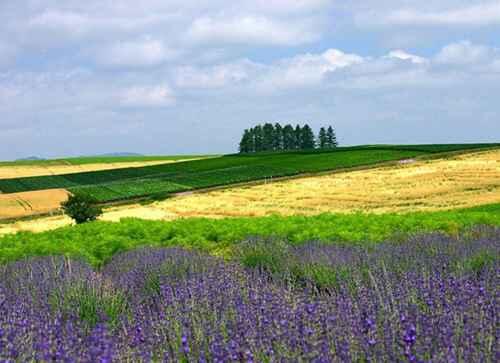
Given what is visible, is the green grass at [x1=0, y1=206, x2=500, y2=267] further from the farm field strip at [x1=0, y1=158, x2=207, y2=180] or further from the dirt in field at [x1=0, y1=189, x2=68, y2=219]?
the farm field strip at [x1=0, y1=158, x2=207, y2=180]

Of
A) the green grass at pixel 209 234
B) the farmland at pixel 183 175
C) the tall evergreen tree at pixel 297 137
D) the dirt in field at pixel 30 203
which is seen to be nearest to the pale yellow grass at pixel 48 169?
the farmland at pixel 183 175

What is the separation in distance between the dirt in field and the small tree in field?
576 cm

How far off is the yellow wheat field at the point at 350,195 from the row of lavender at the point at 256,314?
18.7 m

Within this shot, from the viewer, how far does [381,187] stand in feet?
106

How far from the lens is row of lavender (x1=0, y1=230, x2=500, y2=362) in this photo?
130 inches

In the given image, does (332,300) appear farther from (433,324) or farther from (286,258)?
(286,258)

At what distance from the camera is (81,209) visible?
26.2 metres

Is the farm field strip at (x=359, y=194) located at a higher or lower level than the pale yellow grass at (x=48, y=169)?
lower

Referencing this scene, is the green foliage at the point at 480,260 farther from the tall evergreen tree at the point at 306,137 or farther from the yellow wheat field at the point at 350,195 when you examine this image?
the tall evergreen tree at the point at 306,137

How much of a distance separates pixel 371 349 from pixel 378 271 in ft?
8.27

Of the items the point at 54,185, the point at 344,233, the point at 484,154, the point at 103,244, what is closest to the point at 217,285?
the point at 344,233

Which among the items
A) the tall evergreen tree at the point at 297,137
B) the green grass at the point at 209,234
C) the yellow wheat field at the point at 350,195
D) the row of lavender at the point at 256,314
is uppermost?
the tall evergreen tree at the point at 297,137

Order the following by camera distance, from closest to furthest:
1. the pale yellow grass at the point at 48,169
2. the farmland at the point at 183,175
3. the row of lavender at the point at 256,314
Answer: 1. the row of lavender at the point at 256,314
2. the farmland at the point at 183,175
3. the pale yellow grass at the point at 48,169

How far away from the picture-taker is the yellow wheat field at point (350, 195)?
26.3 m
